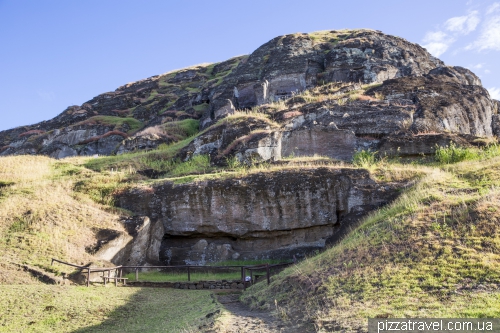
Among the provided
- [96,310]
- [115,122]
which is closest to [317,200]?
[96,310]

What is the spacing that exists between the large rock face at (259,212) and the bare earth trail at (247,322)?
727cm

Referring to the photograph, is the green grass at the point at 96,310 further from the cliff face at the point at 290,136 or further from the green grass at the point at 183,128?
the green grass at the point at 183,128

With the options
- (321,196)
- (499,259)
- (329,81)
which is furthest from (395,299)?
(329,81)

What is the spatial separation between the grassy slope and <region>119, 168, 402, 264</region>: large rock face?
321cm

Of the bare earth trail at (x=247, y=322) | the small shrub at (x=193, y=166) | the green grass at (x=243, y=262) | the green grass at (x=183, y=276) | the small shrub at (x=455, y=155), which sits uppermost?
the small shrub at (x=193, y=166)

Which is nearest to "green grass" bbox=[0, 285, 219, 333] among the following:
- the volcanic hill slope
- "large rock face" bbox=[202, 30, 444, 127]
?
the volcanic hill slope

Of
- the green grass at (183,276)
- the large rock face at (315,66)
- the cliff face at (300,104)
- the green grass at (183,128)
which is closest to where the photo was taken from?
the green grass at (183,276)

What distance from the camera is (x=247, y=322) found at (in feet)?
32.2

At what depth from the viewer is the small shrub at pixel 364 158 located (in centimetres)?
2031

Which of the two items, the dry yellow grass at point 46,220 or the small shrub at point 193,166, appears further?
the small shrub at point 193,166

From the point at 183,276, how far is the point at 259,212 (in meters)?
4.30

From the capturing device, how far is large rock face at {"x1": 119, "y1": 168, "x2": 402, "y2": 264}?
18281 mm

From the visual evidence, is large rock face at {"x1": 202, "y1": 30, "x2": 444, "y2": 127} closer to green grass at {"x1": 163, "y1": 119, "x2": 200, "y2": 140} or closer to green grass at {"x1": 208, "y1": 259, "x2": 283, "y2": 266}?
green grass at {"x1": 163, "y1": 119, "x2": 200, "y2": 140}

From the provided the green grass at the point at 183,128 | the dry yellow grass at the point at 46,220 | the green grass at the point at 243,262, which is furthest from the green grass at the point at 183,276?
the green grass at the point at 183,128
